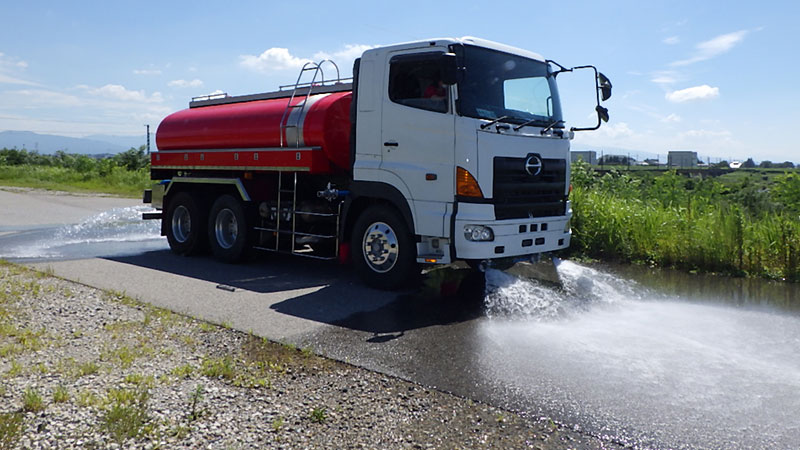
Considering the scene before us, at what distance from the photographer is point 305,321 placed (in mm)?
6852

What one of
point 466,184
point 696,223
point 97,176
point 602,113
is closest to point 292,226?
point 466,184

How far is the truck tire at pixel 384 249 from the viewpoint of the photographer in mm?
8031

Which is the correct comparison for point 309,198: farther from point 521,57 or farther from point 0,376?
point 0,376

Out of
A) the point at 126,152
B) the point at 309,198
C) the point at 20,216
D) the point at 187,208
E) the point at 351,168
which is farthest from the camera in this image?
the point at 126,152

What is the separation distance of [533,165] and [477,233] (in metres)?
1.15

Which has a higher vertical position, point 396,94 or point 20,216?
point 396,94

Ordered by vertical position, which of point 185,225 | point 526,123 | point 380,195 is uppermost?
point 526,123

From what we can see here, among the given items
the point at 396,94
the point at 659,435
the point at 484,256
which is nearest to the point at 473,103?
the point at 396,94

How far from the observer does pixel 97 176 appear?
3675 cm

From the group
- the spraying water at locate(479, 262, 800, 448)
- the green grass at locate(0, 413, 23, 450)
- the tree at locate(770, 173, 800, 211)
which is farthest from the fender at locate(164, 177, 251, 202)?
the tree at locate(770, 173, 800, 211)

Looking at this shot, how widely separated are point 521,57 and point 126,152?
37.8 metres

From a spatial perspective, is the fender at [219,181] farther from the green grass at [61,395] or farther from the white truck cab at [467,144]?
the green grass at [61,395]

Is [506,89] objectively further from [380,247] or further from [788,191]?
[788,191]

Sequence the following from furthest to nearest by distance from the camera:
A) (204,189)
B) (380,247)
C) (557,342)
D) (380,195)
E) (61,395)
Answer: (204,189)
(380,247)
(380,195)
(557,342)
(61,395)
